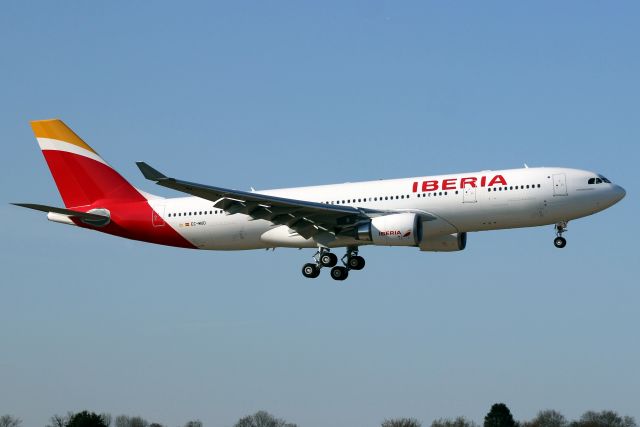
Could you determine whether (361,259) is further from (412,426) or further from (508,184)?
(412,426)

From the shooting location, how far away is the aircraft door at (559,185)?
5569cm

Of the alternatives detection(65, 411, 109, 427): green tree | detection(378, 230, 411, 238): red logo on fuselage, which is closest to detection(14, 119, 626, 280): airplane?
detection(378, 230, 411, 238): red logo on fuselage

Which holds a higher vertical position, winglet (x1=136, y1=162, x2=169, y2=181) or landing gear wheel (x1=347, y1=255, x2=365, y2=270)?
winglet (x1=136, y1=162, x2=169, y2=181)

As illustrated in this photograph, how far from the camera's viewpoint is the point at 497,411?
82.6m

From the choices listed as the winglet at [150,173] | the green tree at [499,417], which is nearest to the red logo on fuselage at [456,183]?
the winglet at [150,173]

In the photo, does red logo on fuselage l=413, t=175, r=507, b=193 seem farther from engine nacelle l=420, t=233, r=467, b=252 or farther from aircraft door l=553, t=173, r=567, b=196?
engine nacelle l=420, t=233, r=467, b=252

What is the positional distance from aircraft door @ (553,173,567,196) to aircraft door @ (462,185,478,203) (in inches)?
143

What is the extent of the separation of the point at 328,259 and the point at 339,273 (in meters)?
1.15

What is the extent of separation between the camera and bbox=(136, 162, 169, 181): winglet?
4997cm

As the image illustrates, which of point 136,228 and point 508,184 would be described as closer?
point 508,184

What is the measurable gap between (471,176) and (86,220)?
19779mm

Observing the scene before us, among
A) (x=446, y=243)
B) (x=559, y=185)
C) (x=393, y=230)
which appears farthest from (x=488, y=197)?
(x=446, y=243)

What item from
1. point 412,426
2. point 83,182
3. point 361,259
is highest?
point 83,182

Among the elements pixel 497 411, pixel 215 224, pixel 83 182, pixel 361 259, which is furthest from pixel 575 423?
pixel 83 182
